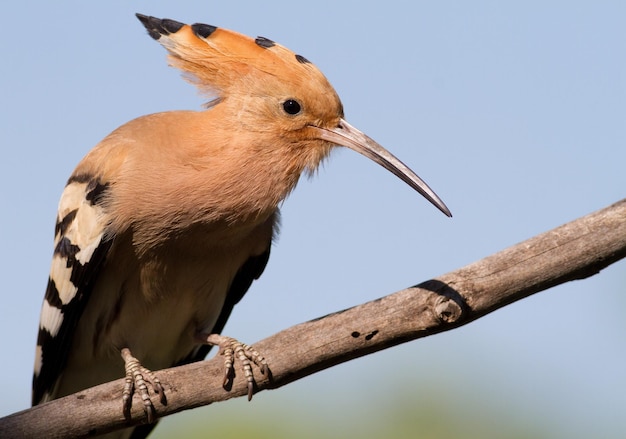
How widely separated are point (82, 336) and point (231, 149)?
2.86ft

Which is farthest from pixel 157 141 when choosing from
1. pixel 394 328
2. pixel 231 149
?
pixel 394 328

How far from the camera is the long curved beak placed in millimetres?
2943

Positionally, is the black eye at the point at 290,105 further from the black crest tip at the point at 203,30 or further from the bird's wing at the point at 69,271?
the bird's wing at the point at 69,271

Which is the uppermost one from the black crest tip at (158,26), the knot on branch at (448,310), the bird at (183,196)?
the black crest tip at (158,26)

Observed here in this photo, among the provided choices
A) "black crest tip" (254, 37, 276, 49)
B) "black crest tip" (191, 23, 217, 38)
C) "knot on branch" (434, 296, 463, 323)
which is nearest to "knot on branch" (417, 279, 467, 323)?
"knot on branch" (434, 296, 463, 323)

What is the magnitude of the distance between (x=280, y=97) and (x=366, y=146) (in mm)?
326

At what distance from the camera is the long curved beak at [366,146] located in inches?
116

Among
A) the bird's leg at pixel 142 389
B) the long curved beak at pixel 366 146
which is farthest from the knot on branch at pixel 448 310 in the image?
the bird's leg at pixel 142 389

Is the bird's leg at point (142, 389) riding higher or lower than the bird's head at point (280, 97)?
lower

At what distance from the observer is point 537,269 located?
2.38m

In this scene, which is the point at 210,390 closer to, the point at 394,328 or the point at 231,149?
the point at 394,328

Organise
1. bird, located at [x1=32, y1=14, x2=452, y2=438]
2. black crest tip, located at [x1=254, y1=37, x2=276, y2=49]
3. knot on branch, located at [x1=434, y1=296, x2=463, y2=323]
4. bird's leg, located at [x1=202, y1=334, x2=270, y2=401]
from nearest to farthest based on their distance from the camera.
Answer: knot on branch, located at [x1=434, y1=296, x2=463, y2=323]
bird's leg, located at [x1=202, y1=334, x2=270, y2=401]
bird, located at [x1=32, y1=14, x2=452, y2=438]
black crest tip, located at [x1=254, y1=37, x2=276, y2=49]

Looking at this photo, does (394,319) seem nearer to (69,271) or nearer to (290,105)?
(290,105)

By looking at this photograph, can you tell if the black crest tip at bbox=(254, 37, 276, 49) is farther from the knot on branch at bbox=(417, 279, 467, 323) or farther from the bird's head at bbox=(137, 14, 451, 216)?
the knot on branch at bbox=(417, 279, 467, 323)
